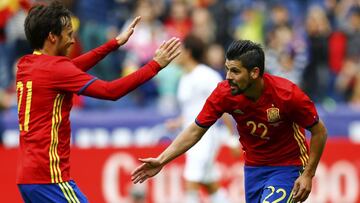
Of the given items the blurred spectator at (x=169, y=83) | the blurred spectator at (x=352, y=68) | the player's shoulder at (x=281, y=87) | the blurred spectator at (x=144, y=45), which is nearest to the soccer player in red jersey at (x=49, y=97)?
the player's shoulder at (x=281, y=87)

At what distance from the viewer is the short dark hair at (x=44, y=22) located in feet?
25.3

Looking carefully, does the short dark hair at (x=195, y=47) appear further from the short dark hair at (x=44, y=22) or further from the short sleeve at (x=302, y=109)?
the short dark hair at (x=44, y=22)

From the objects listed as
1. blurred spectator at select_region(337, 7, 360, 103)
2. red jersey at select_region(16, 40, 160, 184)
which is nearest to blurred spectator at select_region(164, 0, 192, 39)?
blurred spectator at select_region(337, 7, 360, 103)

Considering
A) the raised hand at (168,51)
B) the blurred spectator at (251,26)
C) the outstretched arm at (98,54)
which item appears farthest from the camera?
the blurred spectator at (251,26)

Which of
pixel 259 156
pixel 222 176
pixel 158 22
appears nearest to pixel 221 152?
pixel 222 176

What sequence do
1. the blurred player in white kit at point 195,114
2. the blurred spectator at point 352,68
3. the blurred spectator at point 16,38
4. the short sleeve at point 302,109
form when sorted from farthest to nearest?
1. the blurred spectator at point 352,68
2. the blurred spectator at point 16,38
3. the blurred player in white kit at point 195,114
4. the short sleeve at point 302,109

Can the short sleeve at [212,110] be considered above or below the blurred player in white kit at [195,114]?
below

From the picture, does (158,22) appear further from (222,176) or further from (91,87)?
(91,87)

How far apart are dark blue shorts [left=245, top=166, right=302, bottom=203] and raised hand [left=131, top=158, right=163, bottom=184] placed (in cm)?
88

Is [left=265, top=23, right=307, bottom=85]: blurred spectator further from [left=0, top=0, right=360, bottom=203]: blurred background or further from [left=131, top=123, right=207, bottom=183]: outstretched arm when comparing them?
[left=131, top=123, right=207, bottom=183]: outstretched arm

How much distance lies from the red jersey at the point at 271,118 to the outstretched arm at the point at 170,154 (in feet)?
0.34

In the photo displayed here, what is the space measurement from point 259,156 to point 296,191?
0.53 metres

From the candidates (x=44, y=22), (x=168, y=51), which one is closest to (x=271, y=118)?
(x=168, y=51)

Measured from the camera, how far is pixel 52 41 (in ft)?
25.6
